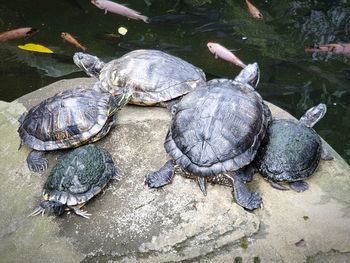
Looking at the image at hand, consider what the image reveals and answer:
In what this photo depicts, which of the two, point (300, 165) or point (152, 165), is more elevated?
point (300, 165)

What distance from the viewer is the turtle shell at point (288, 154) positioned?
3.80 metres

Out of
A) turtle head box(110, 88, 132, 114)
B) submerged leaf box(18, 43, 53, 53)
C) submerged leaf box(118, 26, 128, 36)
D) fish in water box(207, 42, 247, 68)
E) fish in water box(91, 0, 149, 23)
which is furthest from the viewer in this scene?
submerged leaf box(118, 26, 128, 36)

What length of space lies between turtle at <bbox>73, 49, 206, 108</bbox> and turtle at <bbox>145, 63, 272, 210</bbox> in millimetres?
589

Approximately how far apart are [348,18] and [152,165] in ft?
18.3

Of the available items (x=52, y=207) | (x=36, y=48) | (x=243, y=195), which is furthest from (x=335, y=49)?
(x=52, y=207)

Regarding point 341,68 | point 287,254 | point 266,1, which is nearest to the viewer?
point 287,254

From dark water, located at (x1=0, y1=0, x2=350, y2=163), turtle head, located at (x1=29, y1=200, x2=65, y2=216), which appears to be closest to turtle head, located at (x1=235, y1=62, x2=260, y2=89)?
dark water, located at (x1=0, y1=0, x2=350, y2=163)

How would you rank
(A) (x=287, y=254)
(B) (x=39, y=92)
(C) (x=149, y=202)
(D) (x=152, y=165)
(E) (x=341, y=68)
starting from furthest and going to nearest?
1. (E) (x=341, y=68)
2. (B) (x=39, y=92)
3. (D) (x=152, y=165)
4. (C) (x=149, y=202)
5. (A) (x=287, y=254)

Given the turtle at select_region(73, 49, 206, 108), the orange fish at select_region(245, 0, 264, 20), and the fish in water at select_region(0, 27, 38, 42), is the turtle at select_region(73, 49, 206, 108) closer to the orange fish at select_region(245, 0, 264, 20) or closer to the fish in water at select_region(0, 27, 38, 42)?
the fish in water at select_region(0, 27, 38, 42)

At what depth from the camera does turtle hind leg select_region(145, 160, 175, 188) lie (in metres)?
3.70

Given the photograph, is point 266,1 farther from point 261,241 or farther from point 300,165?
point 261,241

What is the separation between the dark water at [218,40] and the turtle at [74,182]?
3.07 m

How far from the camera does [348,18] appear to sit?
773 cm

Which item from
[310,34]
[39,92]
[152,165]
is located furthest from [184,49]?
[152,165]
